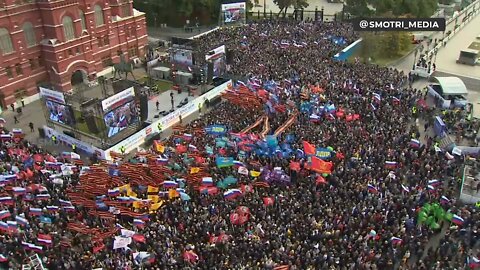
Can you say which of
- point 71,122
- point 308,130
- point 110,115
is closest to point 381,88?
point 308,130

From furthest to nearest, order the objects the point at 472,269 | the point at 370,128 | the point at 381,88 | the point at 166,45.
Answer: the point at 166,45
the point at 381,88
the point at 370,128
the point at 472,269

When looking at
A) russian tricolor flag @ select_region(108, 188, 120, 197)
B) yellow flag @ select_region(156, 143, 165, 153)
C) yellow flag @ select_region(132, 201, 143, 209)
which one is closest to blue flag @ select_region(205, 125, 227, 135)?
yellow flag @ select_region(156, 143, 165, 153)

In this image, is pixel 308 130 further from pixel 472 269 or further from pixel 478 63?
pixel 478 63

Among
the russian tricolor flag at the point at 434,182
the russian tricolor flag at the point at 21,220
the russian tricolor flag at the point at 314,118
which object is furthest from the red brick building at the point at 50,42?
the russian tricolor flag at the point at 434,182

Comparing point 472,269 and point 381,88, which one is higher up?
point 381,88

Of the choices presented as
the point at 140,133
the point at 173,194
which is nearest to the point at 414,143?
the point at 173,194

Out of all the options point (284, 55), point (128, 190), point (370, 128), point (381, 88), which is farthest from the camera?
point (284, 55)
